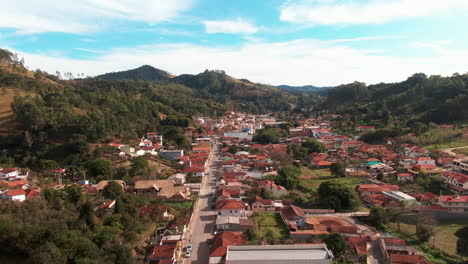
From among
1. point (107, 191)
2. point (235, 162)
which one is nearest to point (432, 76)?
point (235, 162)

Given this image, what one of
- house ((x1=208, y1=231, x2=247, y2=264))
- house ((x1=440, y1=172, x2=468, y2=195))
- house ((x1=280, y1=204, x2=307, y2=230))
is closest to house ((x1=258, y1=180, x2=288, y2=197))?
house ((x1=280, y1=204, x2=307, y2=230))

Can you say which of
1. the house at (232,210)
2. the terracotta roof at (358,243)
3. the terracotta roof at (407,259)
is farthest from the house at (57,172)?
the terracotta roof at (407,259)

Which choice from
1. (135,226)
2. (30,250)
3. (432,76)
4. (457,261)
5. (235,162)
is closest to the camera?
(30,250)

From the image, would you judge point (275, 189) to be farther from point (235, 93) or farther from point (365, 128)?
point (235, 93)

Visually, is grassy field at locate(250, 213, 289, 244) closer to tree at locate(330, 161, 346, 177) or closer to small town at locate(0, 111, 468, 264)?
small town at locate(0, 111, 468, 264)

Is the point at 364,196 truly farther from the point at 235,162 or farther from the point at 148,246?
the point at 148,246

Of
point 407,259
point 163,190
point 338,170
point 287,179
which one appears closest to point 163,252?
point 163,190
